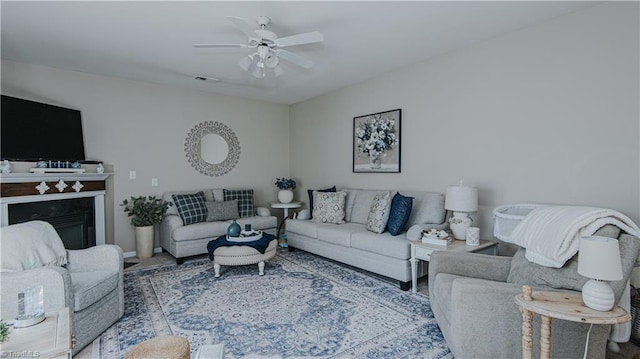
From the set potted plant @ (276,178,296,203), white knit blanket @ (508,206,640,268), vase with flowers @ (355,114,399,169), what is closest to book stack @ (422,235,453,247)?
white knit blanket @ (508,206,640,268)

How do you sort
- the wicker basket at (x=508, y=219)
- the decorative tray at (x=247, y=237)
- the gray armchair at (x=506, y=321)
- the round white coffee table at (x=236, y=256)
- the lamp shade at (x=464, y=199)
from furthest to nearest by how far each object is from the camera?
the decorative tray at (x=247, y=237), the round white coffee table at (x=236, y=256), the lamp shade at (x=464, y=199), the wicker basket at (x=508, y=219), the gray armchair at (x=506, y=321)

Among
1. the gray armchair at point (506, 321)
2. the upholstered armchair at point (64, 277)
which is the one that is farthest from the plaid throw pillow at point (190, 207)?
the gray armchair at point (506, 321)

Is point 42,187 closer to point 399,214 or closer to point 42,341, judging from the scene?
point 42,341

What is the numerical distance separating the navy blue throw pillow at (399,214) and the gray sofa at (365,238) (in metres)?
0.08

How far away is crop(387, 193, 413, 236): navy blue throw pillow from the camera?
3.57 m

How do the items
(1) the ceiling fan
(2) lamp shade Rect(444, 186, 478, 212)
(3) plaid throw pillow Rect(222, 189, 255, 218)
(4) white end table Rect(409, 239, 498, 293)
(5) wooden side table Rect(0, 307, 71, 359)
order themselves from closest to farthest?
(5) wooden side table Rect(0, 307, 71, 359), (1) the ceiling fan, (4) white end table Rect(409, 239, 498, 293), (2) lamp shade Rect(444, 186, 478, 212), (3) plaid throw pillow Rect(222, 189, 255, 218)

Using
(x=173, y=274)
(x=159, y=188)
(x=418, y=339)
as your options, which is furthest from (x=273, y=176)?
(x=418, y=339)

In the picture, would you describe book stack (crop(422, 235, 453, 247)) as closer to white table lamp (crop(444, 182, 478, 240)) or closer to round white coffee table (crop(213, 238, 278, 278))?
white table lamp (crop(444, 182, 478, 240))

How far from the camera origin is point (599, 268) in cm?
144

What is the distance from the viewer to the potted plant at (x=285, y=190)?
18.2ft

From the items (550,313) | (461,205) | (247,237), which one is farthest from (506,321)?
(247,237)

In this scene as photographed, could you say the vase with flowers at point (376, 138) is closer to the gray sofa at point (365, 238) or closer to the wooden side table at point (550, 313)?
the gray sofa at point (365, 238)

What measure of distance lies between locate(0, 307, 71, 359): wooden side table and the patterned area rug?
0.66m

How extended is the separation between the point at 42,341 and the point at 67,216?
118 inches
